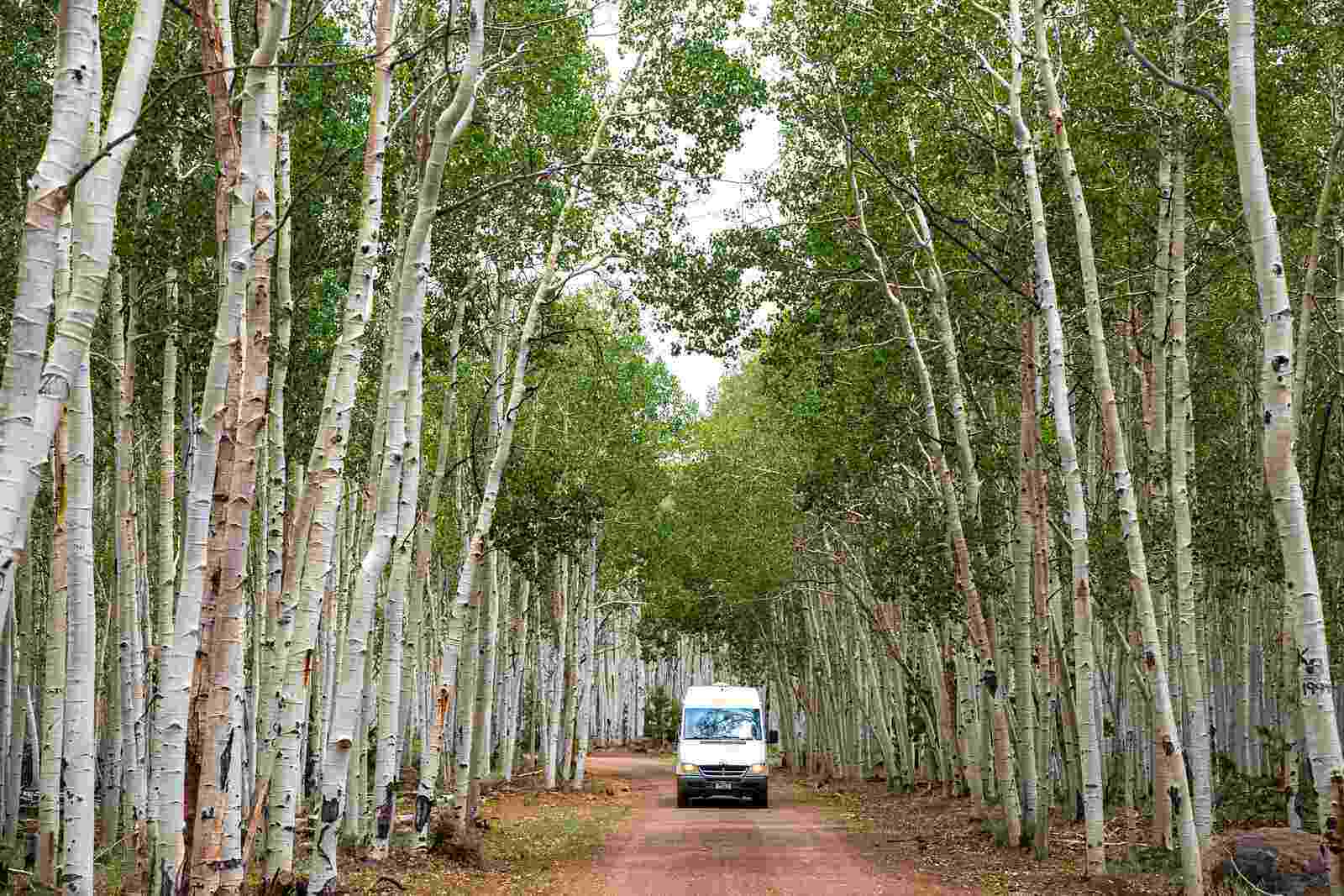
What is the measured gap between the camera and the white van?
27844 millimetres

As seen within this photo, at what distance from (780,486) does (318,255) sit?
Answer: 847 inches

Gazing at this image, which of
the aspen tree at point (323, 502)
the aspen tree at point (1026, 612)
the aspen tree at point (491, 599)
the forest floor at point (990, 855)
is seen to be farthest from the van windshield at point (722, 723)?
the aspen tree at point (323, 502)

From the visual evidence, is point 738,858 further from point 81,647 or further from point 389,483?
point 81,647

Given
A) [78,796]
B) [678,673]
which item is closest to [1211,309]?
[78,796]

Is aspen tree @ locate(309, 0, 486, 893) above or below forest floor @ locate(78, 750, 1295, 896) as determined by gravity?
above

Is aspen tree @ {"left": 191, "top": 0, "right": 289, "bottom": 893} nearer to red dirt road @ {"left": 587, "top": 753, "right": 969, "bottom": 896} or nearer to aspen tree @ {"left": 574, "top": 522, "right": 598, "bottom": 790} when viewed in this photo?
red dirt road @ {"left": 587, "top": 753, "right": 969, "bottom": 896}

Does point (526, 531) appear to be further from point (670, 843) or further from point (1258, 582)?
point (1258, 582)

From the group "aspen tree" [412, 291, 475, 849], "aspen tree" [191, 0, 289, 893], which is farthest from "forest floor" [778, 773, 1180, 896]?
"aspen tree" [191, 0, 289, 893]

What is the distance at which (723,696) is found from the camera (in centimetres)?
3020

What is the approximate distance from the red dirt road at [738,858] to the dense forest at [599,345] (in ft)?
8.16

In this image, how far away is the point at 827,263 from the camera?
1955 cm

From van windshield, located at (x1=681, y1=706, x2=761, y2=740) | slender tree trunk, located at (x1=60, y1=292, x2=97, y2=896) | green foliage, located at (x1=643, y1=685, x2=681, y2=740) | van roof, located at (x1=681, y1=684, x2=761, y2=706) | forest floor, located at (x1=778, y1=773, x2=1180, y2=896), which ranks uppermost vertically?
slender tree trunk, located at (x1=60, y1=292, x2=97, y2=896)

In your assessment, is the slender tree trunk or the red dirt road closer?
the slender tree trunk

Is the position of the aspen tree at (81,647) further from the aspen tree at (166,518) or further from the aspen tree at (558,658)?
the aspen tree at (558,658)
